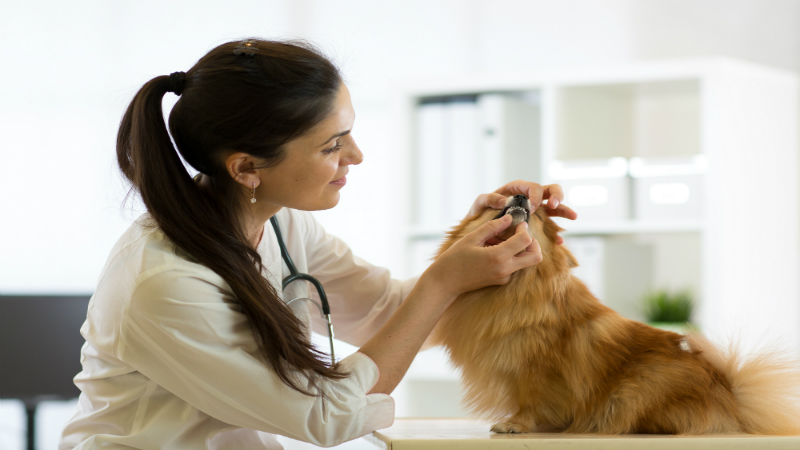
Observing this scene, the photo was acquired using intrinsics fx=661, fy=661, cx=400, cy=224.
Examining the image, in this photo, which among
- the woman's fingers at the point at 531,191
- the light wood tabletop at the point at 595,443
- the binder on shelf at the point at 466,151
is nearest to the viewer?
the light wood tabletop at the point at 595,443

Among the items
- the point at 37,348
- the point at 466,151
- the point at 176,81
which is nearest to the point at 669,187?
the point at 466,151

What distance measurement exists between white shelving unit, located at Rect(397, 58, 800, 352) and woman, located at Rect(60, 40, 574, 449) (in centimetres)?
168

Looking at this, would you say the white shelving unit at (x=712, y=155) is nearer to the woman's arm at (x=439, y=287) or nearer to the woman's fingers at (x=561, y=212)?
the woman's fingers at (x=561, y=212)

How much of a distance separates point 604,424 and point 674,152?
2585mm

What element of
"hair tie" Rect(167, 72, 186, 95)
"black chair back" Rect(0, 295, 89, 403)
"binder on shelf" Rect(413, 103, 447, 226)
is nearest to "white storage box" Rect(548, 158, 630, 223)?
"binder on shelf" Rect(413, 103, 447, 226)

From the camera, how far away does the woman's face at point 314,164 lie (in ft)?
3.68

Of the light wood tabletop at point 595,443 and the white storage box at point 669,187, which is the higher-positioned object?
the white storage box at point 669,187

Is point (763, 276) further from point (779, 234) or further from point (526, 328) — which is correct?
point (526, 328)

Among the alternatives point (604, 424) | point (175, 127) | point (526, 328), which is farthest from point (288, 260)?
point (604, 424)

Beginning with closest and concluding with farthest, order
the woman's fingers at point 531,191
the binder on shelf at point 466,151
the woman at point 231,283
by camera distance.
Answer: the woman at point 231,283 < the woman's fingers at point 531,191 < the binder on shelf at point 466,151

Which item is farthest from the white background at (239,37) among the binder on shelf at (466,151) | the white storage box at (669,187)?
the white storage box at (669,187)

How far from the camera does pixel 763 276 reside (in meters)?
2.68

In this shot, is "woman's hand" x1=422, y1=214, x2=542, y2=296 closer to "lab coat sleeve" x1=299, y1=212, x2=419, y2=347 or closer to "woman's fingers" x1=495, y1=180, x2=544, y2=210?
"woman's fingers" x1=495, y1=180, x2=544, y2=210

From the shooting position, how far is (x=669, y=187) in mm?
2633
